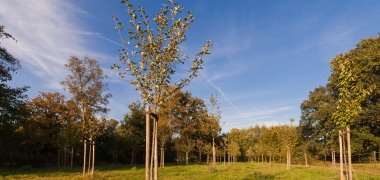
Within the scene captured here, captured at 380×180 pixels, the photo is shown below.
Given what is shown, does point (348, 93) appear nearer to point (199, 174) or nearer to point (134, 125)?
point (199, 174)

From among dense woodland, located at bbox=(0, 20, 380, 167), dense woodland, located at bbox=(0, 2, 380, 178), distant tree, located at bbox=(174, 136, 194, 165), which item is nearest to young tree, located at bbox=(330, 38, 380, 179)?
dense woodland, located at bbox=(0, 2, 380, 178)

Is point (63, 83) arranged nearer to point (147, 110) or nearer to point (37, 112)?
point (37, 112)

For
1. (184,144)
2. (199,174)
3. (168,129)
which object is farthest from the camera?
(184,144)

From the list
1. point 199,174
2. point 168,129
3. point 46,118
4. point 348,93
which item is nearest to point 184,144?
point 168,129

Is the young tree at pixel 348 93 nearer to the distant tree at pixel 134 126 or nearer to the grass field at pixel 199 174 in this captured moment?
the grass field at pixel 199 174

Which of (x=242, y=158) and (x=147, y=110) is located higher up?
(x=147, y=110)

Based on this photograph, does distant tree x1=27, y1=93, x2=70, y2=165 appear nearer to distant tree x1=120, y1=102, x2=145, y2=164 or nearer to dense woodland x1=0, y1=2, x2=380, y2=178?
dense woodland x1=0, y1=2, x2=380, y2=178

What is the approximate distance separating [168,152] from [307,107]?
3209 centimetres

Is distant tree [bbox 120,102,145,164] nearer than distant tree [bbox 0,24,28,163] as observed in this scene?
No

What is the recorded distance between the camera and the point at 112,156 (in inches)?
2515

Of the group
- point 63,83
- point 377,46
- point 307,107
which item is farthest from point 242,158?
point 63,83

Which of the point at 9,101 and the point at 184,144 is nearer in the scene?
the point at 9,101

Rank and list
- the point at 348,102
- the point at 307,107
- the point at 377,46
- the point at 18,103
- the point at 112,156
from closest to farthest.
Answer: the point at 348,102, the point at 18,103, the point at 377,46, the point at 307,107, the point at 112,156

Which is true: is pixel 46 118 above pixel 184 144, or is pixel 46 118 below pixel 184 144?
above
